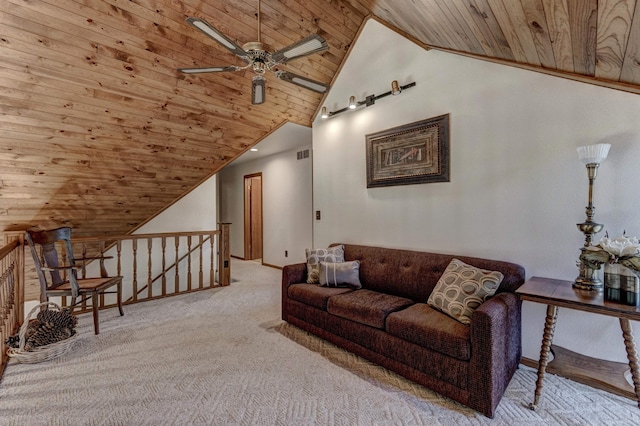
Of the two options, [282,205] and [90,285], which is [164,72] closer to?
[90,285]

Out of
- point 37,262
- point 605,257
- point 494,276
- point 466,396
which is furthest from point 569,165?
point 37,262

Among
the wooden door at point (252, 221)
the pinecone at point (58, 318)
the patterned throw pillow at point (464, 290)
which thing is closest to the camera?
the patterned throw pillow at point (464, 290)

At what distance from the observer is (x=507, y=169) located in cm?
237

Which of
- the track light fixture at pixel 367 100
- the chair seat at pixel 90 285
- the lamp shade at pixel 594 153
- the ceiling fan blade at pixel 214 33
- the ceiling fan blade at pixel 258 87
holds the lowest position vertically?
the chair seat at pixel 90 285

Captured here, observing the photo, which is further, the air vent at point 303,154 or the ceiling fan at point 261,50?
→ the air vent at point 303,154

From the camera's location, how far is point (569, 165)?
2094 mm

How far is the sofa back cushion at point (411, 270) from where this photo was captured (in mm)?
2176

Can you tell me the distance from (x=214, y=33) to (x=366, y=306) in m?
2.11

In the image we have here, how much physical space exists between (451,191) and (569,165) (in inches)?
33.0

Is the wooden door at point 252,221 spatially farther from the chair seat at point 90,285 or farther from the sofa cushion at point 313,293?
the sofa cushion at point 313,293

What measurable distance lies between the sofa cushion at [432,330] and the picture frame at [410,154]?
128cm

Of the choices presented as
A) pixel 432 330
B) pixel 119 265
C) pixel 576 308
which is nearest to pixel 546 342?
pixel 576 308

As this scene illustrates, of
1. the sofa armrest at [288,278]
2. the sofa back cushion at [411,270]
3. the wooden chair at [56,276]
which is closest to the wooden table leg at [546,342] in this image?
the sofa back cushion at [411,270]

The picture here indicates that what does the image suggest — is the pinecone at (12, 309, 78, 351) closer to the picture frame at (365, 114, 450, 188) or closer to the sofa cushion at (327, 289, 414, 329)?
the sofa cushion at (327, 289, 414, 329)
